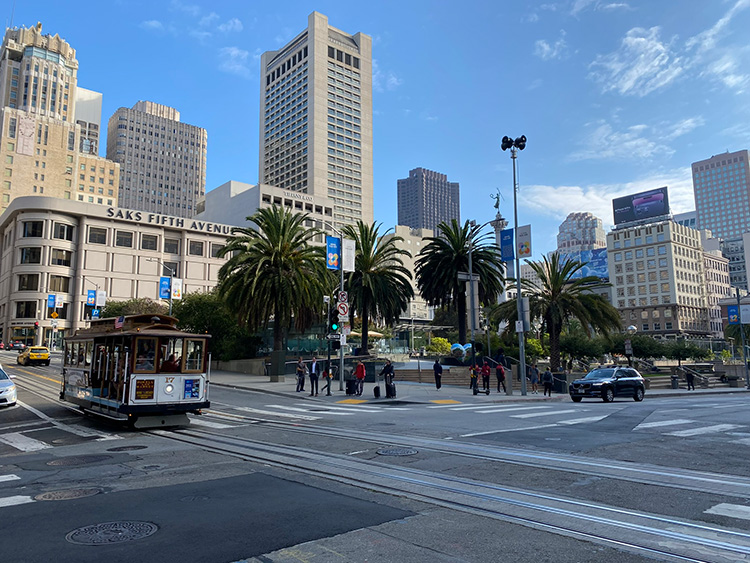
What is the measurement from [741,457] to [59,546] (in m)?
→ 10.3

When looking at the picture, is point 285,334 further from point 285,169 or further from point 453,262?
point 285,169

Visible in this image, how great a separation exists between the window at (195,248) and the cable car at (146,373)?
3338 inches

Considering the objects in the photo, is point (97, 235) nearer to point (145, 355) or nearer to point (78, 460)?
point (145, 355)

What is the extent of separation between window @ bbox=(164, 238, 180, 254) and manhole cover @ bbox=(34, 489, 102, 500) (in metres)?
92.7

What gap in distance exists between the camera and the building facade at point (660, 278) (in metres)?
127

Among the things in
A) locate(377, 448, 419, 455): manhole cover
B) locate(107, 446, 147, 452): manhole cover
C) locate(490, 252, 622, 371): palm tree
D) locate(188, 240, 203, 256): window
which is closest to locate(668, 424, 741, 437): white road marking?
locate(377, 448, 419, 455): manhole cover

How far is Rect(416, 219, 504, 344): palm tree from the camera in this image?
40688mm

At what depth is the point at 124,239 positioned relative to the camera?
295 feet

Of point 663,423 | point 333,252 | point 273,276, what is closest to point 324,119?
point 273,276

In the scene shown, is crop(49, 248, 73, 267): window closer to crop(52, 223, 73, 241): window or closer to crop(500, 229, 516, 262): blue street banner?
crop(52, 223, 73, 241): window

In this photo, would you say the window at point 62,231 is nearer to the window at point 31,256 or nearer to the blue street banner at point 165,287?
the window at point 31,256

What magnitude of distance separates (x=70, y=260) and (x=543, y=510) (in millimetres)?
93292

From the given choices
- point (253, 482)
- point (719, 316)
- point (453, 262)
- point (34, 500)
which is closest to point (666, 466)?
point (253, 482)

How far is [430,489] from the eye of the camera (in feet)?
24.0
